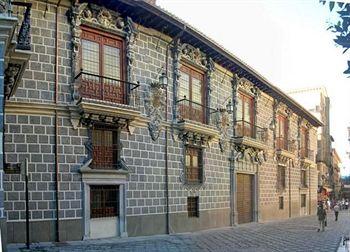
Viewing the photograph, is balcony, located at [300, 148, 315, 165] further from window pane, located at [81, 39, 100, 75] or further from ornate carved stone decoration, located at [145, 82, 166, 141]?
window pane, located at [81, 39, 100, 75]

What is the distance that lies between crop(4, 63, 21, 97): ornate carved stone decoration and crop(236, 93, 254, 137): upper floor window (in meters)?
13.1

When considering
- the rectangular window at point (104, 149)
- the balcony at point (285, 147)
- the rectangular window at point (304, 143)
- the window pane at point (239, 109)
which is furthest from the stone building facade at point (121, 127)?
the rectangular window at point (304, 143)

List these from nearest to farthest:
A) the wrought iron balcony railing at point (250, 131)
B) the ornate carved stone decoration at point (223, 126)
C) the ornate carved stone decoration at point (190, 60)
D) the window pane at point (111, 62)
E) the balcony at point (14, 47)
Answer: the balcony at point (14, 47) < the window pane at point (111, 62) < the ornate carved stone decoration at point (190, 60) < the ornate carved stone decoration at point (223, 126) < the wrought iron balcony railing at point (250, 131)

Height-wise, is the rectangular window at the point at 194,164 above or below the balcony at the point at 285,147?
below

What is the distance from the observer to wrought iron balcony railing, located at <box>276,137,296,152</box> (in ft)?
98.5

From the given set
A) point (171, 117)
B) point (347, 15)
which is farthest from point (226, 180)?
point (347, 15)

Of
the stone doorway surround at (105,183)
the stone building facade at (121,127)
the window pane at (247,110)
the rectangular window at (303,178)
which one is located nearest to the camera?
the stone building facade at (121,127)

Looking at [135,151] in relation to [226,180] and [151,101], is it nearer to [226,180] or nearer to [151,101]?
[151,101]

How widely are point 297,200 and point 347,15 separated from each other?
30724 millimetres

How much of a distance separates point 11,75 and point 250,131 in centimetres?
1550

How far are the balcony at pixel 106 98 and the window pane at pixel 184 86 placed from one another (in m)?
3.11

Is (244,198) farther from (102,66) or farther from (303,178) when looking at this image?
(303,178)

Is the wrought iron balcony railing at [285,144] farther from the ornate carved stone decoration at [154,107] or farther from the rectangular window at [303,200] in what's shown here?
the ornate carved stone decoration at [154,107]

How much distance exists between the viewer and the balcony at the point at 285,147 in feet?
97.4
